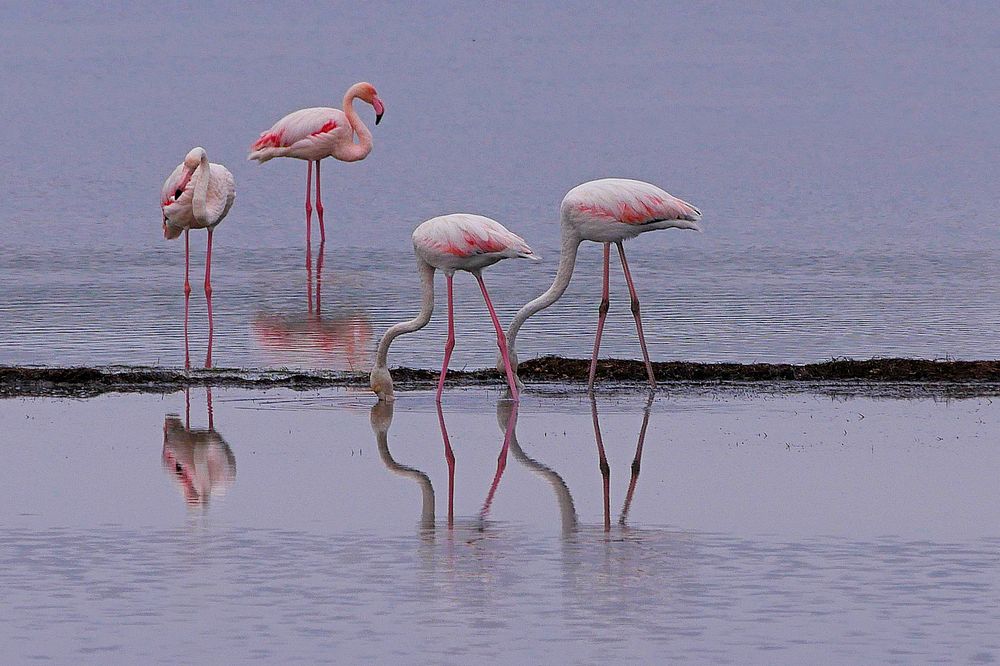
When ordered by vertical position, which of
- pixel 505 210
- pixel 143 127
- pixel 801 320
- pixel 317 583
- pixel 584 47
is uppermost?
pixel 584 47

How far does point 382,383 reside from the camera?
12188mm

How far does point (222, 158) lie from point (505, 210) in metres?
8.49

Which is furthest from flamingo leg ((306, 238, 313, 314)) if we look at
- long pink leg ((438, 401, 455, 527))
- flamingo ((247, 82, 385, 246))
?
long pink leg ((438, 401, 455, 527))

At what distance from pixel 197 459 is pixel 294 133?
1406 cm

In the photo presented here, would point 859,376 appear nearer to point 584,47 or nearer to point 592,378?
point 592,378

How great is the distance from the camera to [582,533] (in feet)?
26.9

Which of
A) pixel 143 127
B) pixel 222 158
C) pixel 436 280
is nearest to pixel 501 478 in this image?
pixel 436 280

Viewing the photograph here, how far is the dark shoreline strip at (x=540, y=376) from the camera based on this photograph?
501 inches

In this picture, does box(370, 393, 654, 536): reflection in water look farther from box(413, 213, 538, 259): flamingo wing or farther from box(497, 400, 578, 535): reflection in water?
box(413, 213, 538, 259): flamingo wing

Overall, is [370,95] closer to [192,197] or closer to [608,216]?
[192,197]

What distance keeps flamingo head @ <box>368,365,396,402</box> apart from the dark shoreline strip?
2.05 feet

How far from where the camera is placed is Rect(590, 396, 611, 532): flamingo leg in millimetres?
8597

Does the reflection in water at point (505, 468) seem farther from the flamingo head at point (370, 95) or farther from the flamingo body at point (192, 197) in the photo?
the flamingo head at point (370, 95)

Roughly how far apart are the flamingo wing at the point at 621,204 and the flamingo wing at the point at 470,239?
783 mm
